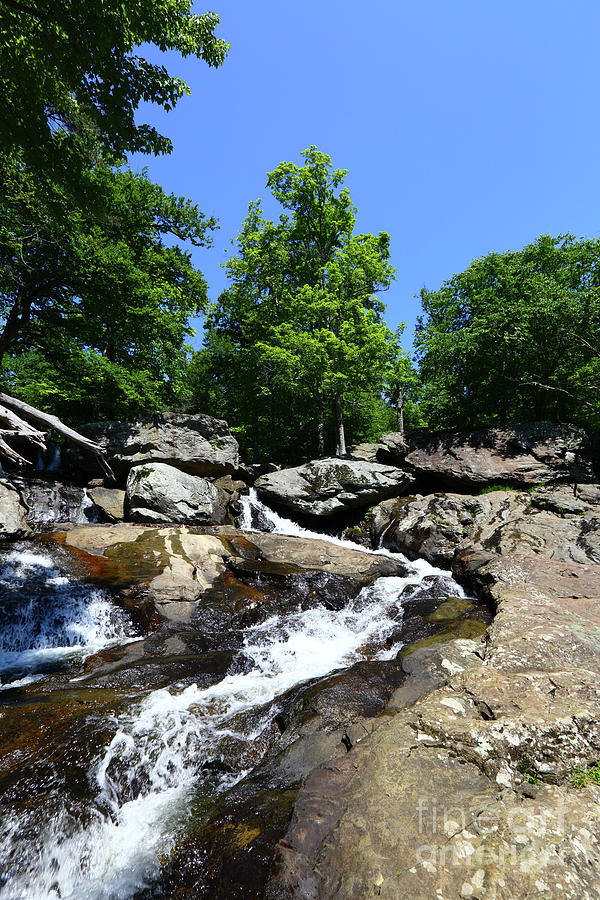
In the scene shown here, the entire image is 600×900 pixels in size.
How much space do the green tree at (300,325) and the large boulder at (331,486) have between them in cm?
287

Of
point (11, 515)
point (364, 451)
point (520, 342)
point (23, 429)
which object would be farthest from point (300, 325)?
point (23, 429)

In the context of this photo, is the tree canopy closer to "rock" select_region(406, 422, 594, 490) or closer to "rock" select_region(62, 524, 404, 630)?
"rock" select_region(62, 524, 404, 630)

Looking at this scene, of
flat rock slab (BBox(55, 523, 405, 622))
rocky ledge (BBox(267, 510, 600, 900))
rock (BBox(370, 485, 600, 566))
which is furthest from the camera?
rock (BBox(370, 485, 600, 566))

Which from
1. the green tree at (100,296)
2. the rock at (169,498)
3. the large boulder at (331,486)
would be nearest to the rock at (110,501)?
the rock at (169,498)

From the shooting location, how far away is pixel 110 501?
14617mm

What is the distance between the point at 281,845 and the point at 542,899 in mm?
1680

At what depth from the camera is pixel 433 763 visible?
126 inches

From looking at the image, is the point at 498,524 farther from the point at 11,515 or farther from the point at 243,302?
the point at 243,302

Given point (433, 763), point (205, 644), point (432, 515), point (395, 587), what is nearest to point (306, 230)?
point (432, 515)

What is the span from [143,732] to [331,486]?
11.7 metres

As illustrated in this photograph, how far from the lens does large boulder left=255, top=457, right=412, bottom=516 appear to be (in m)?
15.4

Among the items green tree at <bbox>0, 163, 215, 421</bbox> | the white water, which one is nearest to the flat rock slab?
the white water

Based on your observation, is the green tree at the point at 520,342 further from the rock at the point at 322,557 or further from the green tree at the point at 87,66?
the green tree at the point at 87,66

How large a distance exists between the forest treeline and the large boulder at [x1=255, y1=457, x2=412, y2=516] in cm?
301
